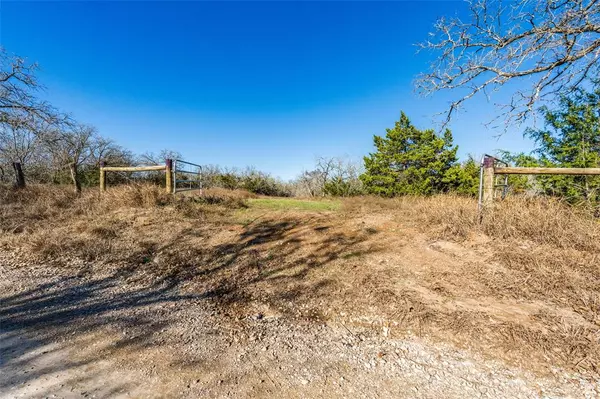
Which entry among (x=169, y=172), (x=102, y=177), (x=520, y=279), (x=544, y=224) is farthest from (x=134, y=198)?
(x=544, y=224)

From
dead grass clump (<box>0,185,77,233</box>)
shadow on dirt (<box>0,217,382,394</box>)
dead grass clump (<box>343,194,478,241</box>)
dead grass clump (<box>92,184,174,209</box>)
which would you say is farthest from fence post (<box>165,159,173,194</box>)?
dead grass clump (<box>343,194,478,241</box>)

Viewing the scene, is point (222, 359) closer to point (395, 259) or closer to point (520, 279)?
point (395, 259)

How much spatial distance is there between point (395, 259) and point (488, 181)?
254 centimetres

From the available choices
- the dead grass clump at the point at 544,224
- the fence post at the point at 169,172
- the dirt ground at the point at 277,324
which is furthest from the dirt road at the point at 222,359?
the fence post at the point at 169,172

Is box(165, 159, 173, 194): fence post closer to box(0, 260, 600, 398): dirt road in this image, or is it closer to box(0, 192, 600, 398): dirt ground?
box(0, 192, 600, 398): dirt ground

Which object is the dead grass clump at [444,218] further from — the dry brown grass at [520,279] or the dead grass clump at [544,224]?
the dead grass clump at [544,224]

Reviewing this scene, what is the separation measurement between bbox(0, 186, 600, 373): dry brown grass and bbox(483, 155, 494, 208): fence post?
224 millimetres

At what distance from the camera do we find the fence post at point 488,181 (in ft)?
15.7

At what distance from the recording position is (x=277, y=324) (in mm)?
2465

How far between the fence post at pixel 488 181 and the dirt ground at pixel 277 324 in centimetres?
90

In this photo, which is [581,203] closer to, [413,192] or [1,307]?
[1,307]

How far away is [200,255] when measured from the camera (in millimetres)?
4297

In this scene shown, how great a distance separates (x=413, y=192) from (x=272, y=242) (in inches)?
446

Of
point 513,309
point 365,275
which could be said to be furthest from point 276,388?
point 513,309
